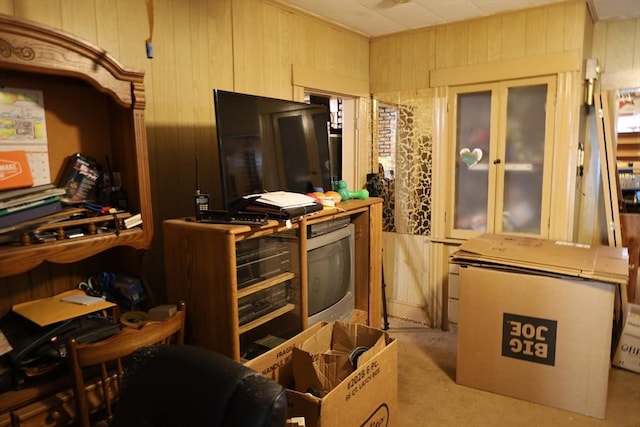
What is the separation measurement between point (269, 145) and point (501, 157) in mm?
1832

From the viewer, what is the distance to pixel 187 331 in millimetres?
1911

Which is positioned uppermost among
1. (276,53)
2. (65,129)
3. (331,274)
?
(276,53)

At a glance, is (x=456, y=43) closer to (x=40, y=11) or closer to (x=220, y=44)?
(x=220, y=44)

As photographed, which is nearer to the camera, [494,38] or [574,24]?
[574,24]

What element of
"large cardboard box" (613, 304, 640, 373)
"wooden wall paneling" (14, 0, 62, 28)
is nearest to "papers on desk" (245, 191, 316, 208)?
"wooden wall paneling" (14, 0, 62, 28)

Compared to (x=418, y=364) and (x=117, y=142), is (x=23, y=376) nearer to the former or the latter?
(x=117, y=142)

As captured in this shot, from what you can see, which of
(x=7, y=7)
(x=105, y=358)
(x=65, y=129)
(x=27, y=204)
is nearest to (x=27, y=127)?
(x=65, y=129)

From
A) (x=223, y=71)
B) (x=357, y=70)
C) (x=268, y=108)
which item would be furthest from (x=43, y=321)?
(x=357, y=70)

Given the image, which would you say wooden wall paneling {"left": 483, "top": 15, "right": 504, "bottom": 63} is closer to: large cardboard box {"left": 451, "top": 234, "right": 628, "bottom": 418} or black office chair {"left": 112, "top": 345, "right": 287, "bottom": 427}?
large cardboard box {"left": 451, "top": 234, "right": 628, "bottom": 418}

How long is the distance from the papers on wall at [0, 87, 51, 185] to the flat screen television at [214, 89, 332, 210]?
648 millimetres

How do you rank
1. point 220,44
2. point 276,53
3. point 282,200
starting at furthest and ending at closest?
1. point 276,53
2. point 220,44
3. point 282,200

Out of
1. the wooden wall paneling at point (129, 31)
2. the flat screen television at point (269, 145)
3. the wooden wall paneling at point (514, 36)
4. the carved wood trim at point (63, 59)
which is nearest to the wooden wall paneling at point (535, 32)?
the wooden wall paneling at point (514, 36)

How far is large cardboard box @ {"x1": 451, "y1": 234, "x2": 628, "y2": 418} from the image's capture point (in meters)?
2.28

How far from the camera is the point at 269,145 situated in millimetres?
2152
